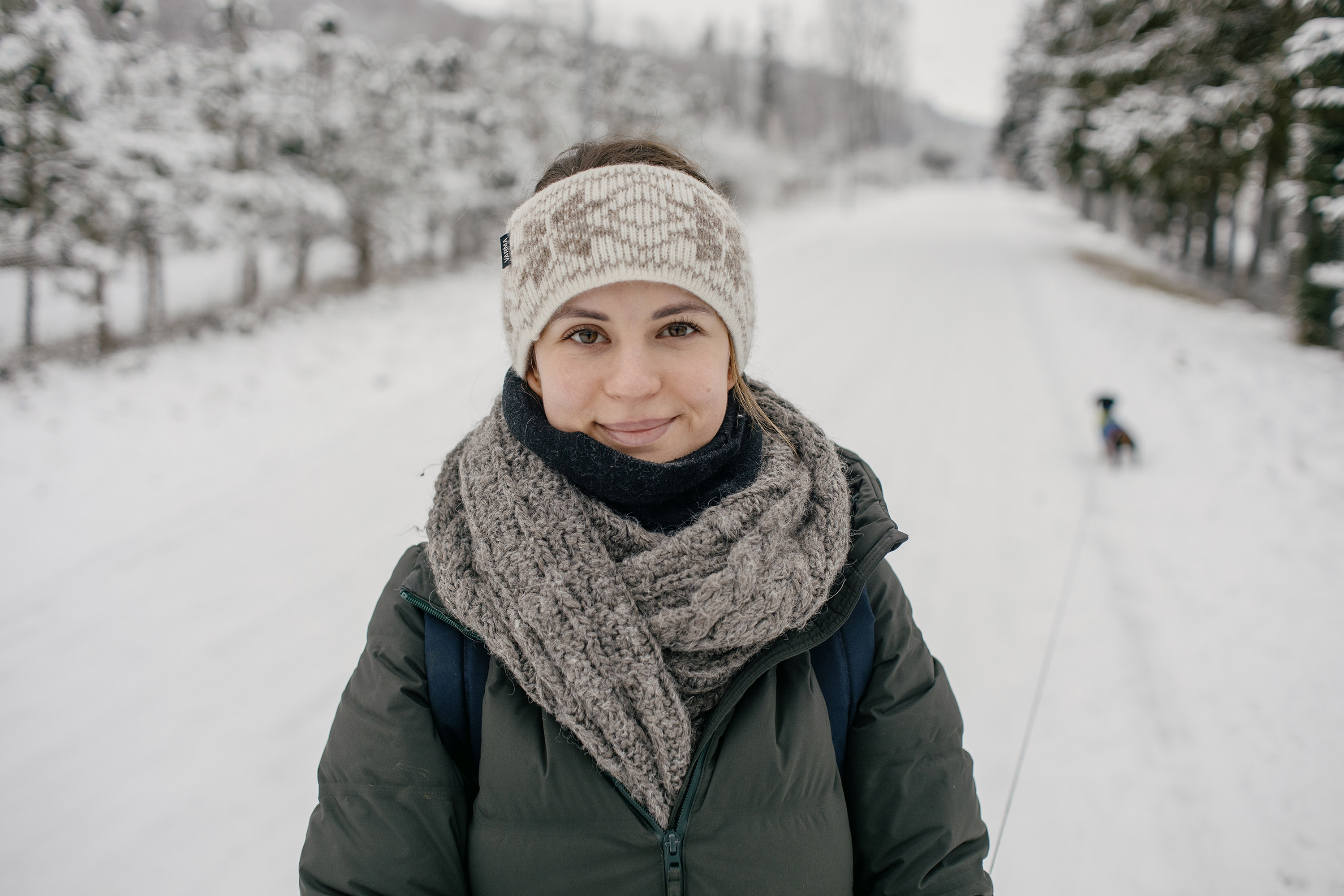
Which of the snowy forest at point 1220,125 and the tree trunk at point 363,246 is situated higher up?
the snowy forest at point 1220,125

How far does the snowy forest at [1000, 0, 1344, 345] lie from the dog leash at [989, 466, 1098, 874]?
4528 mm

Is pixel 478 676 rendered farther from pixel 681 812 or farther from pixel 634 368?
pixel 634 368

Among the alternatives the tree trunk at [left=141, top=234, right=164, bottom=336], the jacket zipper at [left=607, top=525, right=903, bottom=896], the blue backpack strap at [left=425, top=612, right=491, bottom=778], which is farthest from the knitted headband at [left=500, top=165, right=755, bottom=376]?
the tree trunk at [left=141, top=234, right=164, bottom=336]

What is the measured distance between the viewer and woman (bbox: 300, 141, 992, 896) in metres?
1.28

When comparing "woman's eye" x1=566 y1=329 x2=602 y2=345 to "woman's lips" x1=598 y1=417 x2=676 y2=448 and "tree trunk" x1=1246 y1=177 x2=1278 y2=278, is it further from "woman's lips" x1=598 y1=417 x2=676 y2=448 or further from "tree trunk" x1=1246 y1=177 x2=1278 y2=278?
"tree trunk" x1=1246 y1=177 x2=1278 y2=278

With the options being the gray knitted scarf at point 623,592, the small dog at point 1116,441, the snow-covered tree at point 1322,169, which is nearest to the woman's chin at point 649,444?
the gray knitted scarf at point 623,592

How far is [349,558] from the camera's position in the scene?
4191 millimetres

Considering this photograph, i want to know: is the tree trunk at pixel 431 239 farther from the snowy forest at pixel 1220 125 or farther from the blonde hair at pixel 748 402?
the blonde hair at pixel 748 402

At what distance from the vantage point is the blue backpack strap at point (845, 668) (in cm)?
144

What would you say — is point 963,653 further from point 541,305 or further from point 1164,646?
point 541,305

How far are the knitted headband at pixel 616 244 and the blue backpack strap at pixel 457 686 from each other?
0.58m

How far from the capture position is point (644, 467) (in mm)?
1408

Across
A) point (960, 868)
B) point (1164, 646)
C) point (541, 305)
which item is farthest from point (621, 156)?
point (1164, 646)

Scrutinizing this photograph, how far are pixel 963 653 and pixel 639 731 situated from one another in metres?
2.71
